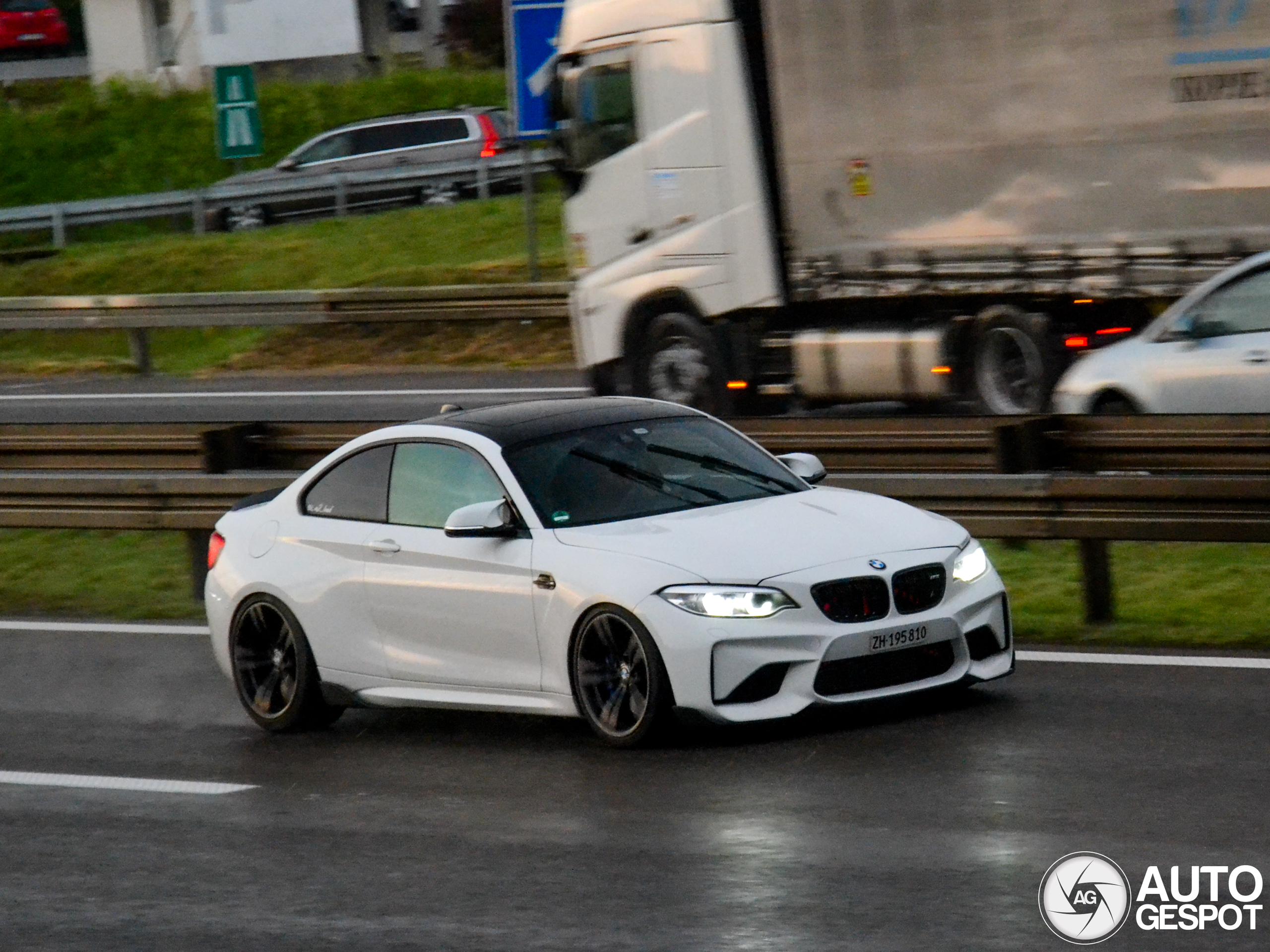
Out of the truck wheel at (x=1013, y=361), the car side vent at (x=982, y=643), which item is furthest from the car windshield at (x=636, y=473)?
the truck wheel at (x=1013, y=361)

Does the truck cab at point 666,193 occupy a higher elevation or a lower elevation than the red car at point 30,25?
lower

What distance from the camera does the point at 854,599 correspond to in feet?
26.5

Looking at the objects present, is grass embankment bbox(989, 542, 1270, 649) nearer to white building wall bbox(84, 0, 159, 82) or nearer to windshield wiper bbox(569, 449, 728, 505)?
windshield wiper bbox(569, 449, 728, 505)

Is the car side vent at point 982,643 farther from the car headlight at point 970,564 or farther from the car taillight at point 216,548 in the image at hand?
→ the car taillight at point 216,548

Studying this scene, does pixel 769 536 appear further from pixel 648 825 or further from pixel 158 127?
pixel 158 127

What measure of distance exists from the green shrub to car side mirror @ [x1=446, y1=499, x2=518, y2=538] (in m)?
38.0

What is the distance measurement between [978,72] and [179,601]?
6652mm

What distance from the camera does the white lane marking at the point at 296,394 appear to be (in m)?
21.5

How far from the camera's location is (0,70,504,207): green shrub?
47.2m

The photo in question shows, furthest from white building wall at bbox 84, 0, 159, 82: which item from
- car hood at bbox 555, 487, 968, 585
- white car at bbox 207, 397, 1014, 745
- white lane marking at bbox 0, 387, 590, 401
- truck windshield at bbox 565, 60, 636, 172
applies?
car hood at bbox 555, 487, 968, 585

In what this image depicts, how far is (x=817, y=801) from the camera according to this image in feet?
23.9

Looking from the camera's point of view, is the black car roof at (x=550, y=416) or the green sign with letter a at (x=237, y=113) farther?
the green sign with letter a at (x=237, y=113)

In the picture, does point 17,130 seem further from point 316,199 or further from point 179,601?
point 179,601

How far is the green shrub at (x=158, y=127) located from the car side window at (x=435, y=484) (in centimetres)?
3719
